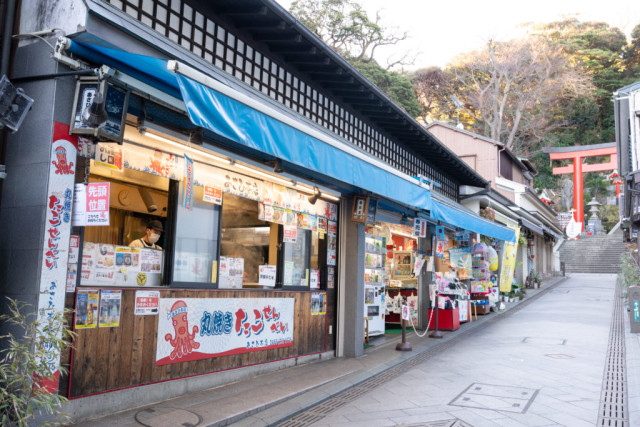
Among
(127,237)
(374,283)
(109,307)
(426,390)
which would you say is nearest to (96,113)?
(109,307)

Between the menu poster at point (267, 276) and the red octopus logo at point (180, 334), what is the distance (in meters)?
1.87

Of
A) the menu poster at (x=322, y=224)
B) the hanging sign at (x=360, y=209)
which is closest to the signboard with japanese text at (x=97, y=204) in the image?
the menu poster at (x=322, y=224)

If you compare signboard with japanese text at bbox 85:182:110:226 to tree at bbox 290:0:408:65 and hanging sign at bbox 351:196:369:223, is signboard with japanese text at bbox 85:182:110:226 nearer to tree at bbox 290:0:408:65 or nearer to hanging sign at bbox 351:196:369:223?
hanging sign at bbox 351:196:369:223

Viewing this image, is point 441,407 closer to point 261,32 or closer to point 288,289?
point 288,289

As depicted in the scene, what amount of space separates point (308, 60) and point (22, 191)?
4.91 m

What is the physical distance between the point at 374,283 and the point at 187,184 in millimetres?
6441

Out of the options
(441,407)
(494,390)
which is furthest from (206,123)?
(494,390)

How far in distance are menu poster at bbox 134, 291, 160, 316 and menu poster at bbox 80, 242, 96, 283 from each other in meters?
0.62

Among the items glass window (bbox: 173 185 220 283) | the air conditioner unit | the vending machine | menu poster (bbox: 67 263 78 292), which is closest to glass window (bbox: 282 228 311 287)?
glass window (bbox: 173 185 220 283)

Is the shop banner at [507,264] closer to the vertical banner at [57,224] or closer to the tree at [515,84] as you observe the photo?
the vertical banner at [57,224]

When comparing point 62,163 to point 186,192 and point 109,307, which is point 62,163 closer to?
point 109,307

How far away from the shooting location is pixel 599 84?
4706cm

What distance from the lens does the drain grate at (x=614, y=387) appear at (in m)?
5.87

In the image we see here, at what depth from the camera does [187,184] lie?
6.42m
